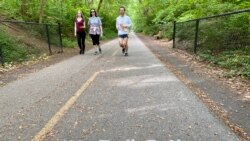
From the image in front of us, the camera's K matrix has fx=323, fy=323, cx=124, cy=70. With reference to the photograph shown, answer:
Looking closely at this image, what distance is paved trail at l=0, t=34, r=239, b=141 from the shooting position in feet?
13.0

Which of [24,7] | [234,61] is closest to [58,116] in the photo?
[234,61]

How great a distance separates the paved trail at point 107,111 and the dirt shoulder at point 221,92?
0.17 m

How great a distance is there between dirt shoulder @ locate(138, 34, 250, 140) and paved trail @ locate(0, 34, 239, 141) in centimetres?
17

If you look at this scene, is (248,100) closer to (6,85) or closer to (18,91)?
(18,91)

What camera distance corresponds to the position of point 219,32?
32.2 ft

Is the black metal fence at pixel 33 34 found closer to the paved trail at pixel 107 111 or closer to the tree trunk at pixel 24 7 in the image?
the tree trunk at pixel 24 7

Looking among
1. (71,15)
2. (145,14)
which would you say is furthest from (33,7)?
(145,14)

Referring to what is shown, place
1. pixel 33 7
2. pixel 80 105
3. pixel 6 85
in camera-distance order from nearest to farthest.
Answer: pixel 80 105 → pixel 6 85 → pixel 33 7

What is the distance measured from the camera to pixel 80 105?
211 inches

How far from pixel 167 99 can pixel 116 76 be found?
263 centimetres

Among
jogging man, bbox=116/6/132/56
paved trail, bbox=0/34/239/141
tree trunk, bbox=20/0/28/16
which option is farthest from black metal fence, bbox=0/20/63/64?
paved trail, bbox=0/34/239/141

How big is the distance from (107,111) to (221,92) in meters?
2.37

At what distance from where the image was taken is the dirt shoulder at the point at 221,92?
4.41 meters

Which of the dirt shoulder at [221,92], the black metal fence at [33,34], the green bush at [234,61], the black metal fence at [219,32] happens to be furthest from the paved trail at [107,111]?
the black metal fence at [33,34]
